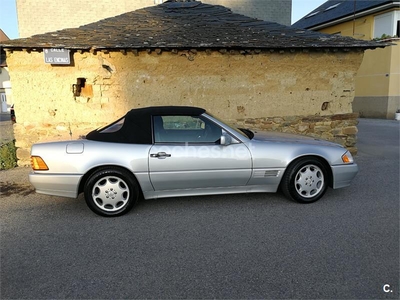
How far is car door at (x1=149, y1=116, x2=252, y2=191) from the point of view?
3643 millimetres

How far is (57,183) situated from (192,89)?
397cm

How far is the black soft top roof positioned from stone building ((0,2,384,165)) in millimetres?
2727

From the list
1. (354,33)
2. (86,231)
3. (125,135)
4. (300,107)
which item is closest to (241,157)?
(125,135)

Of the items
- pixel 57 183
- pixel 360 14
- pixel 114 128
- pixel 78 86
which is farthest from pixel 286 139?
pixel 360 14

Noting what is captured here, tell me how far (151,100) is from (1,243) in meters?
4.27

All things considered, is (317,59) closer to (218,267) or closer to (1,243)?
(218,267)

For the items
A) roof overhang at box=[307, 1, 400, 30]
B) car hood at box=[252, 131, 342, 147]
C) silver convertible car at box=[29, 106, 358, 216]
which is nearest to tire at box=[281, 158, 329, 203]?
silver convertible car at box=[29, 106, 358, 216]

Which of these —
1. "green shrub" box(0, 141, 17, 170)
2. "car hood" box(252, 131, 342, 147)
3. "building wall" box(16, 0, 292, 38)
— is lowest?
"green shrub" box(0, 141, 17, 170)

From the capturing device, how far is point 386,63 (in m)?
15.5

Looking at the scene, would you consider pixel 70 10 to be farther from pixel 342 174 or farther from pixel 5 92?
pixel 5 92

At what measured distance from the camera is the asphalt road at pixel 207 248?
91.2 inches

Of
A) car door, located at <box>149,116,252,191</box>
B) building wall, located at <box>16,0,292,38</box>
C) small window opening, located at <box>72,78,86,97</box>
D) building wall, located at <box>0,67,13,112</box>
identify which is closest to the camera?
car door, located at <box>149,116,252,191</box>

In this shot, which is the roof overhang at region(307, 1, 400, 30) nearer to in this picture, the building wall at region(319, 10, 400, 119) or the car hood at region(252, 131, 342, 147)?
the building wall at region(319, 10, 400, 119)

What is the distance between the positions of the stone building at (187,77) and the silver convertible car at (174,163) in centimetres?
276
